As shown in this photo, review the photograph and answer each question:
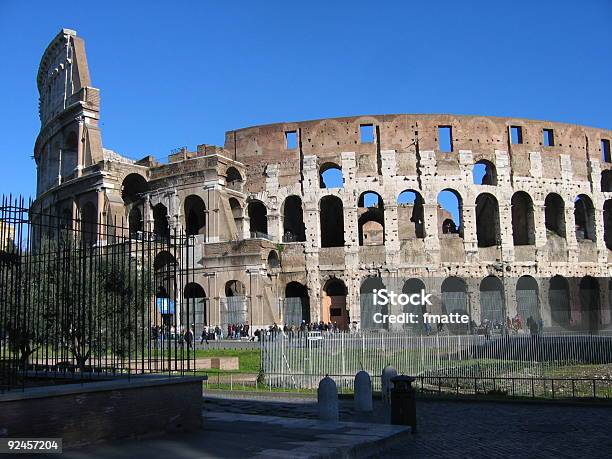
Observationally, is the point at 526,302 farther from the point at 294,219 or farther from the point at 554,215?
the point at 294,219

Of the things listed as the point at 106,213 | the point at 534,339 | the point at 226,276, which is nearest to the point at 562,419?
the point at 534,339

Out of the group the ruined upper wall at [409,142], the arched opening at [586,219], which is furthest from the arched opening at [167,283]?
the arched opening at [586,219]

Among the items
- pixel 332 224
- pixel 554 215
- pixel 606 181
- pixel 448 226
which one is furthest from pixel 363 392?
pixel 448 226

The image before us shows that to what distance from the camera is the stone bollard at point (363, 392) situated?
428 inches

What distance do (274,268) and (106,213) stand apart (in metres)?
9.66

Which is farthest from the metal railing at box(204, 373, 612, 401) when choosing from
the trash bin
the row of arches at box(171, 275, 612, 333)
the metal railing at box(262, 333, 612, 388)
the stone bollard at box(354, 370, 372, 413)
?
the row of arches at box(171, 275, 612, 333)

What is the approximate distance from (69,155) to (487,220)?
1033 inches

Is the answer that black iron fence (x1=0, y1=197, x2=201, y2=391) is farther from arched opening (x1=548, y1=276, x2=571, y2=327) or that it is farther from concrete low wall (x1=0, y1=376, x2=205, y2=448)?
arched opening (x1=548, y1=276, x2=571, y2=327)

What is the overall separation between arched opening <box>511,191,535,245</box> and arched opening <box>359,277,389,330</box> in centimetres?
921

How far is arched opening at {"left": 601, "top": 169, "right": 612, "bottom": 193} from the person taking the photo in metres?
37.6

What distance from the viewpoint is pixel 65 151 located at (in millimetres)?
39000

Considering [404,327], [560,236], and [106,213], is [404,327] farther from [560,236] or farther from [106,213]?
[106,213]

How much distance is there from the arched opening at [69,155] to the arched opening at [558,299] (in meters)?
28.9

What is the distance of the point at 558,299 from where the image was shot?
110ft
